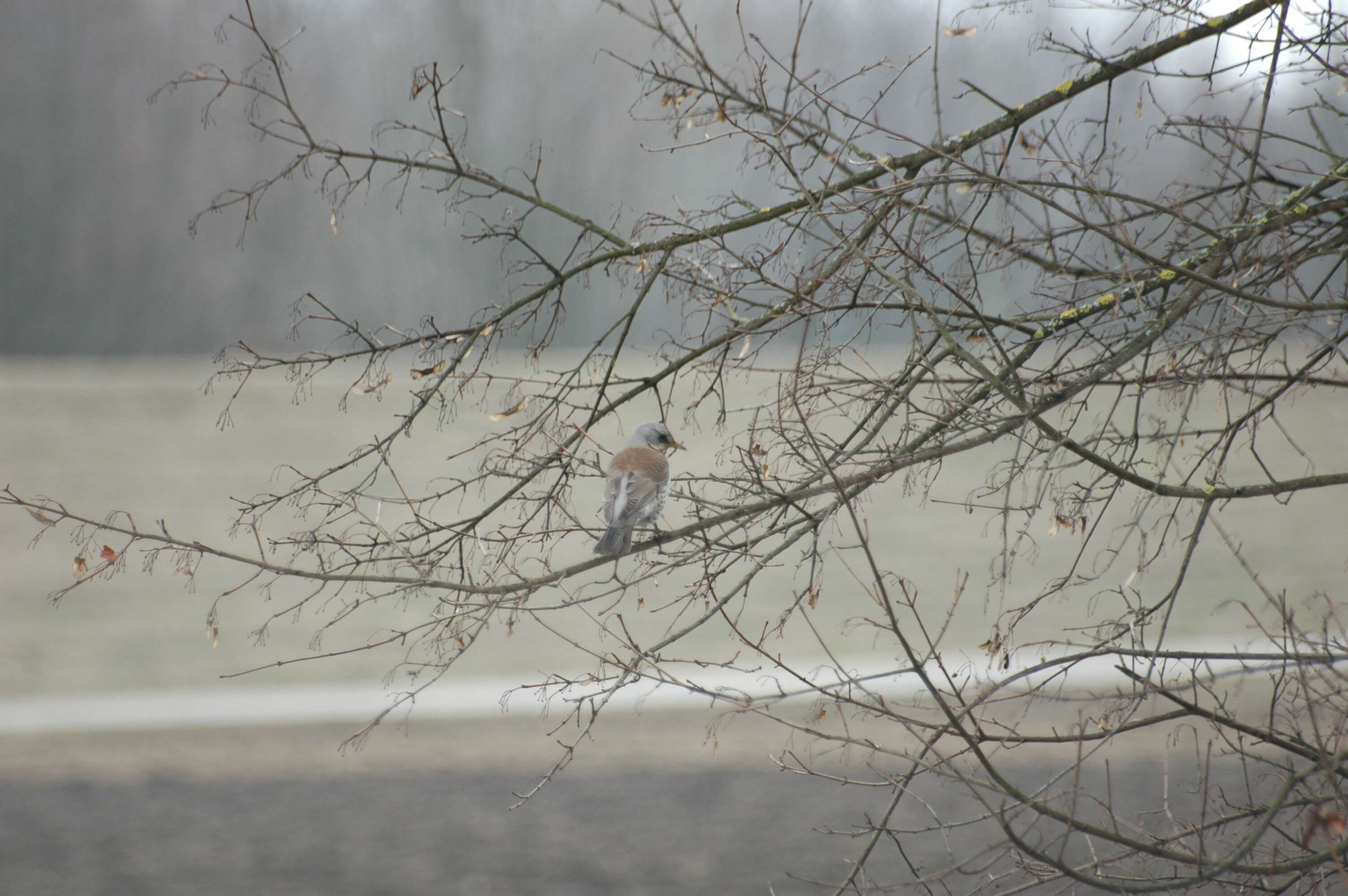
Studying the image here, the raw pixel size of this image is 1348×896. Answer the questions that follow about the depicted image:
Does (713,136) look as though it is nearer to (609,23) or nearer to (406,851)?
(406,851)

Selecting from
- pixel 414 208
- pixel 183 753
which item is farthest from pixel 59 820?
pixel 414 208

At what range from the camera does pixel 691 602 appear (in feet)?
11.7

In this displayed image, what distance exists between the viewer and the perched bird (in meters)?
4.56

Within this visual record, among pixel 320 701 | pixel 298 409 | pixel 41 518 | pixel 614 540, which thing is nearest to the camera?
pixel 41 518

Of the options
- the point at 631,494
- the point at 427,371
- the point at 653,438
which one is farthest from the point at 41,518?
the point at 653,438

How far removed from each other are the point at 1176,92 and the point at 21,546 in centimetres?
1810

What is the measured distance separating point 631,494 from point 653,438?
996mm

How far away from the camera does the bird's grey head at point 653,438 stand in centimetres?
560

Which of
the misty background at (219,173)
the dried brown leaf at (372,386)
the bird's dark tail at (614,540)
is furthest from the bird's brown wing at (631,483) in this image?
the misty background at (219,173)

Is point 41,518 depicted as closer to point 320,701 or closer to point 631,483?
point 631,483

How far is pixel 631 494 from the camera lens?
4.80m

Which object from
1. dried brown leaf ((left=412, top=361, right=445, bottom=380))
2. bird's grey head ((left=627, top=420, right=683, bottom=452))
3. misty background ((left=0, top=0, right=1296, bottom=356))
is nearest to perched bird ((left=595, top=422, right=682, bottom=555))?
bird's grey head ((left=627, top=420, right=683, bottom=452))

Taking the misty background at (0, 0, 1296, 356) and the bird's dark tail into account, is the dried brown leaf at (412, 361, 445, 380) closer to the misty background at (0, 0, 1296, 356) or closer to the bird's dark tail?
the bird's dark tail

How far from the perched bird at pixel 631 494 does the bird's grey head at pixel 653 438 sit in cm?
24
